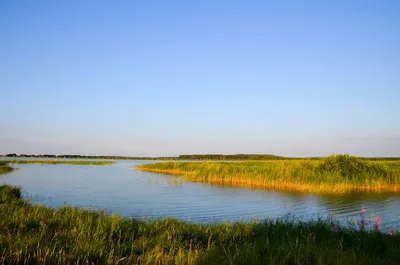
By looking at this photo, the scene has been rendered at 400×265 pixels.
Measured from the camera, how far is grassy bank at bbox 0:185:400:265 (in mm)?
5402

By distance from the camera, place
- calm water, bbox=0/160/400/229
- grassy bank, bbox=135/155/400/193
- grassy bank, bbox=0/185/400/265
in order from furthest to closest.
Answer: grassy bank, bbox=135/155/400/193 < calm water, bbox=0/160/400/229 < grassy bank, bbox=0/185/400/265

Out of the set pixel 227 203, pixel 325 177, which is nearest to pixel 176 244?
pixel 227 203

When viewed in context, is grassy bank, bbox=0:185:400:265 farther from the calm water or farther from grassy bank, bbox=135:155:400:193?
grassy bank, bbox=135:155:400:193

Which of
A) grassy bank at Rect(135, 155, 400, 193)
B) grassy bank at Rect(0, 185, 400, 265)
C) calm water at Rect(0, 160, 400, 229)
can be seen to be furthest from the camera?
grassy bank at Rect(135, 155, 400, 193)

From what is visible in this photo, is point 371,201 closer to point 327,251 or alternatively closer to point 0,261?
point 327,251

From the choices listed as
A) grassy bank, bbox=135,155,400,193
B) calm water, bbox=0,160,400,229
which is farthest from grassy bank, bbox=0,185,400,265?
grassy bank, bbox=135,155,400,193

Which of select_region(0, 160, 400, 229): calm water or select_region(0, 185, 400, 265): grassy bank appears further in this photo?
select_region(0, 160, 400, 229): calm water

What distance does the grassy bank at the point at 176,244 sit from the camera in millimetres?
5402

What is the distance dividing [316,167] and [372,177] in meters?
4.31

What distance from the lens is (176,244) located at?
7.30m

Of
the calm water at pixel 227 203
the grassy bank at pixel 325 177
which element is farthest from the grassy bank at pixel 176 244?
the grassy bank at pixel 325 177

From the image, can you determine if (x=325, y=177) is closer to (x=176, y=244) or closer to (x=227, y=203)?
(x=227, y=203)

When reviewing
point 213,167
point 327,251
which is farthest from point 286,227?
point 213,167

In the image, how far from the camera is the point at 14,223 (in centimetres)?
816
